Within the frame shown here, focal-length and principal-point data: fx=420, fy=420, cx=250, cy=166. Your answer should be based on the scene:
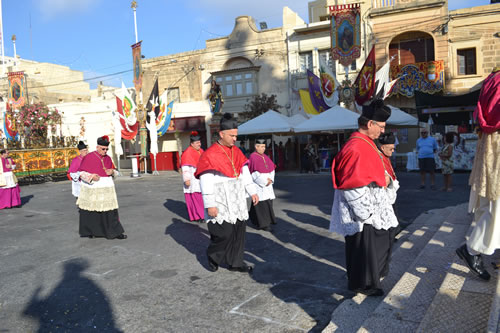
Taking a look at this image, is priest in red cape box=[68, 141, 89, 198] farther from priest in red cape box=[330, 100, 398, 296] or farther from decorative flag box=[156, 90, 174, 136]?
decorative flag box=[156, 90, 174, 136]

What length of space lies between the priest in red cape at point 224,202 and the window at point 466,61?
21691 mm

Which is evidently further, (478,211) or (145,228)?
(145,228)

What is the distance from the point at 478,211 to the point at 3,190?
480 inches

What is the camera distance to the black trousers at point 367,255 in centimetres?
377

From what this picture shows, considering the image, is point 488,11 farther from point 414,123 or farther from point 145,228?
point 145,228

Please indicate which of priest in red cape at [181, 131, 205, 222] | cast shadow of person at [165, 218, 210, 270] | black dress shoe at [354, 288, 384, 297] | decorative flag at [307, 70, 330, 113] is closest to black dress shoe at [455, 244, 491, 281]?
black dress shoe at [354, 288, 384, 297]

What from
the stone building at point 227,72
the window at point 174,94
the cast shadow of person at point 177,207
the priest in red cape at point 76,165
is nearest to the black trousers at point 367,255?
the cast shadow of person at point 177,207

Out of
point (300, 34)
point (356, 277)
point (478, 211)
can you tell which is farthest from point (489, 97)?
point (300, 34)

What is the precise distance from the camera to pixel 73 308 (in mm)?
4145

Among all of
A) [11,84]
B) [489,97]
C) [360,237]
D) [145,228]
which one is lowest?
[145,228]

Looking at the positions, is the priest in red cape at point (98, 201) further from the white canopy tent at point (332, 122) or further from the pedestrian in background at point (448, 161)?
the white canopy tent at point (332, 122)

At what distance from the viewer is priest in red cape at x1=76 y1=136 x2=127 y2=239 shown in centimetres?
725

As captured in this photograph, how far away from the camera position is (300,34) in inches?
1029

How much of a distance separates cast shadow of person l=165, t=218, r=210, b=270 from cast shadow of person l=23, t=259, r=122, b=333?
1.47 metres
